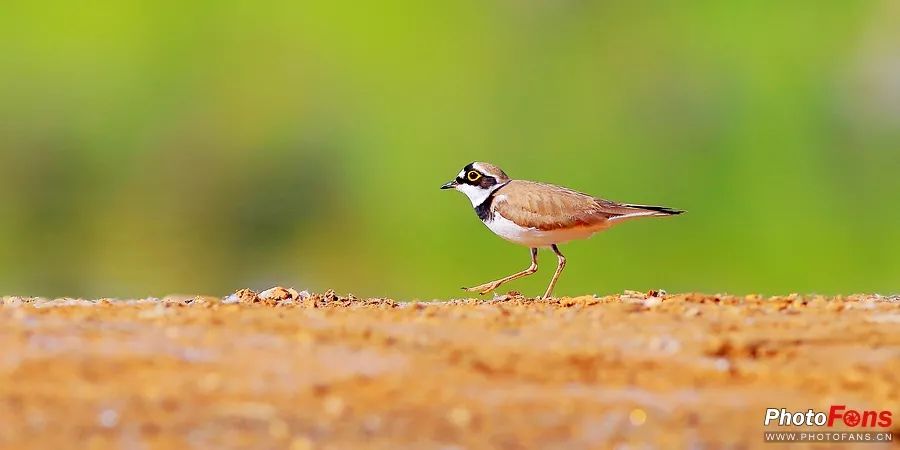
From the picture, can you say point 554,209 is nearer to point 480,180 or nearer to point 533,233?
point 533,233

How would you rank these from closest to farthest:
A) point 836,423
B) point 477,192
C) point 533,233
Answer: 1. point 836,423
2. point 533,233
3. point 477,192

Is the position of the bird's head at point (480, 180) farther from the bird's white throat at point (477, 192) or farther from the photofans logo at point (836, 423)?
the photofans logo at point (836, 423)

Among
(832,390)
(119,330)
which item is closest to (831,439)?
(832,390)

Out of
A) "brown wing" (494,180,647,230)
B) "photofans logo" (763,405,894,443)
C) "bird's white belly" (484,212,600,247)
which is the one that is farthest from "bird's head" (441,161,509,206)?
"photofans logo" (763,405,894,443)

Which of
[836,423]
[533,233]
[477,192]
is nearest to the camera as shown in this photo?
[836,423]

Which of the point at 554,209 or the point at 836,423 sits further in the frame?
the point at 554,209

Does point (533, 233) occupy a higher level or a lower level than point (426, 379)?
higher

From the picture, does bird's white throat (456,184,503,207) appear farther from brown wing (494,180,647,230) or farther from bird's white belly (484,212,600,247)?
bird's white belly (484,212,600,247)

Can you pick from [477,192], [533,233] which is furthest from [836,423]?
[477,192]
